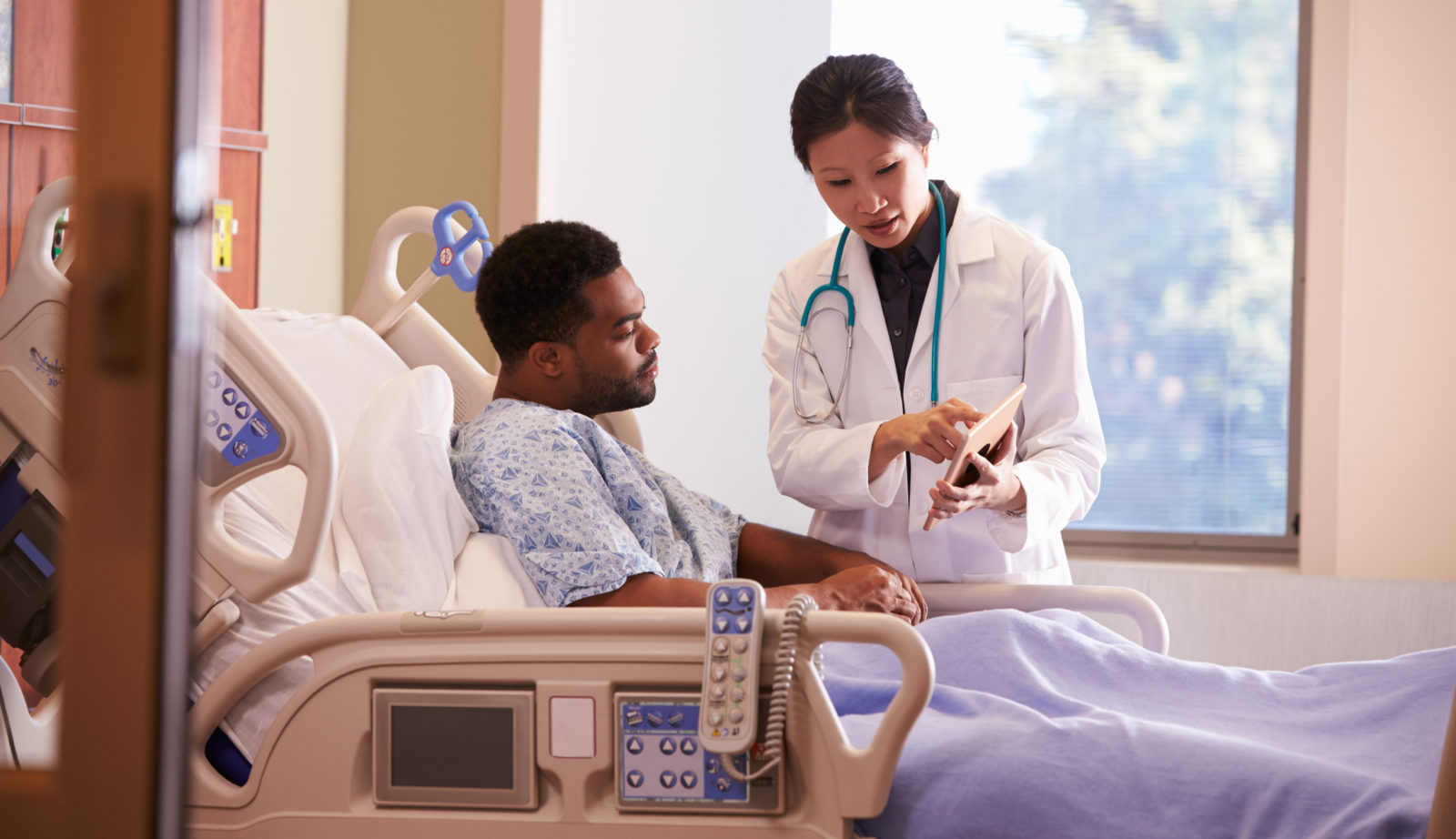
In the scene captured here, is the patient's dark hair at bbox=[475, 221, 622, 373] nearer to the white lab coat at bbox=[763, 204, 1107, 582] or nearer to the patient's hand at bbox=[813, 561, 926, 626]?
the white lab coat at bbox=[763, 204, 1107, 582]

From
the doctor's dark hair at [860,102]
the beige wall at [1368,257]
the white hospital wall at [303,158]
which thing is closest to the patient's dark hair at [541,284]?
the doctor's dark hair at [860,102]

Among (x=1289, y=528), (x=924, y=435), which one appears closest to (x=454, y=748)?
(x=924, y=435)

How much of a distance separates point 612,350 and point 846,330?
0.47 metres

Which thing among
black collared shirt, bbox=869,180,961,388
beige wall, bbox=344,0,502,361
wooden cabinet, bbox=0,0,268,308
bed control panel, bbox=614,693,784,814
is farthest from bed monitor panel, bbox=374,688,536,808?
beige wall, bbox=344,0,502,361

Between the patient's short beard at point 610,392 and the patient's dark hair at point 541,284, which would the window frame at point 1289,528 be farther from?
the patient's dark hair at point 541,284

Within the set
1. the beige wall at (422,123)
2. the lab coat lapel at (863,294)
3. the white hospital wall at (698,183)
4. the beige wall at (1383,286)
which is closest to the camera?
the lab coat lapel at (863,294)

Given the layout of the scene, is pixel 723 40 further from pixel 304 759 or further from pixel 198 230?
pixel 198 230

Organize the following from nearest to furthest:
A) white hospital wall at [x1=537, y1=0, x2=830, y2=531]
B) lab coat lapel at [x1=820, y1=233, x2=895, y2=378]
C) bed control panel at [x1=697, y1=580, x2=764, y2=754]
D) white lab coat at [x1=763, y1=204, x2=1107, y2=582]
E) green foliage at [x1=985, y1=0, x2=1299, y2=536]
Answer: bed control panel at [x1=697, y1=580, x2=764, y2=754] → white lab coat at [x1=763, y1=204, x2=1107, y2=582] → lab coat lapel at [x1=820, y1=233, x2=895, y2=378] → white hospital wall at [x1=537, y1=0, x2=830, y2=531] → green foliage at [x1=985, y1=0, x2=1299, y2=536]

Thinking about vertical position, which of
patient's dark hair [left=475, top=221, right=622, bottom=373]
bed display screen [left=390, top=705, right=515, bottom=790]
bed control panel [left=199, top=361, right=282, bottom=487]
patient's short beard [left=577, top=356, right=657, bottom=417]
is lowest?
bed display screen [left=390, top=705, right=515, bottom=790]

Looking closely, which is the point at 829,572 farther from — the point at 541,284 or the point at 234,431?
the point at 234,431

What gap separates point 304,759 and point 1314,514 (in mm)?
2513

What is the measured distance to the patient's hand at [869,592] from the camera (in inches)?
68.6

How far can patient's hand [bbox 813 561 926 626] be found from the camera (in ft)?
5.71

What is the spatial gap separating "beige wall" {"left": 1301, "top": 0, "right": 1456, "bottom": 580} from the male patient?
1612 millimetres
